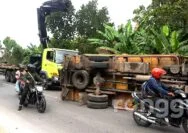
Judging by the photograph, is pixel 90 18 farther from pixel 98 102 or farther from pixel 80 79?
pixel 98 102

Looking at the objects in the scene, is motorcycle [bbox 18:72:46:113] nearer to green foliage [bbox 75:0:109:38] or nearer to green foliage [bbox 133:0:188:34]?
green foliage [bbox 133:0:188:34]

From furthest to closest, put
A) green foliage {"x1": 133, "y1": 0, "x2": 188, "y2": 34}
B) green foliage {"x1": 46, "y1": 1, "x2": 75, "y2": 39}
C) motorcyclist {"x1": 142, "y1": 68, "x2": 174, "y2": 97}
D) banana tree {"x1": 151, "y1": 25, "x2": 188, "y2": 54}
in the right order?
1. green foliage {"x1": 46, "y1": 1, "x2": 75, "y2": 39}
2. green foliage {"x1": 133, "y1": 0, "x2": 188, "y2": 34}
3. banana tree {"x1": 151, "y1": 25, "x2": 188, "y2": 54}
4. motorcyclist {"x1": 142, "y1": 68, "x2": 174, "y2": 97}

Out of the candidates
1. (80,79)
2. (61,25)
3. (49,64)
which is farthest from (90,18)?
(80,79)

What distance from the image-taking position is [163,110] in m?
8.15

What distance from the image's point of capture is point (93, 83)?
42.1ft

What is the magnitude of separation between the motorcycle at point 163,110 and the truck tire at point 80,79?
4.07 m

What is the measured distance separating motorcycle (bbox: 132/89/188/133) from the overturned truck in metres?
1.82

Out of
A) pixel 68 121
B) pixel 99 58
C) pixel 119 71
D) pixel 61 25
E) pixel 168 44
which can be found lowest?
pixel 68 121

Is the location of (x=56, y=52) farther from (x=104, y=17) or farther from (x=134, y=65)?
(x=104, y=17)

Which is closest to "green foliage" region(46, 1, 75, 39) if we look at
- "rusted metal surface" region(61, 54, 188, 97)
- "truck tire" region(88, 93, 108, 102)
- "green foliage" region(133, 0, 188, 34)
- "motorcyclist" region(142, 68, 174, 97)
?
"green foliage" region(133, 0, 188, 34)

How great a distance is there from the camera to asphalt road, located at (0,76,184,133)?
8516 millimetres

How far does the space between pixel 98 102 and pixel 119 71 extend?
4.28 feet

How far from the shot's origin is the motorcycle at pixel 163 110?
7855 mm

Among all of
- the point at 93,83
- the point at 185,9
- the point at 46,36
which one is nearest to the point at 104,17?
the point at 46,36
